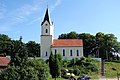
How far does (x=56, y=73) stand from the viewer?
52531 millimetres

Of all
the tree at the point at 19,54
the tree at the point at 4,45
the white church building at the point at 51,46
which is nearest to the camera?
the tree at the point at 19,54

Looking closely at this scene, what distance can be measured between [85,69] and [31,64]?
30742 mm

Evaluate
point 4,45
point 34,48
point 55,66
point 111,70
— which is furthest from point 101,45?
point 55,66

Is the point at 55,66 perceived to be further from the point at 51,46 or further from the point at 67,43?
the point at 67,43

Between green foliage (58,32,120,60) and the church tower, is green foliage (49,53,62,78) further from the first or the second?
green foliage (58,32,120,60)

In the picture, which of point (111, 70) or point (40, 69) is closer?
point (40, 69)

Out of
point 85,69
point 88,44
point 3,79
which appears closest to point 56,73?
point 85,69

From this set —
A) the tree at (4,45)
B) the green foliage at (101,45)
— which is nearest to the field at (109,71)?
the green foliage at (101,45)

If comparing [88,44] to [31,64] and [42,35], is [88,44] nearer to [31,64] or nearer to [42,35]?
[42,35]

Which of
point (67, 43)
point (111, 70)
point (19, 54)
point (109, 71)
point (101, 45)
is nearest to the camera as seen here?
point (19, 54)

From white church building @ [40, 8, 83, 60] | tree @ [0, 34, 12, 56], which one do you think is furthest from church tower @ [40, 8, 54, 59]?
tree @ [0, 34, 12, 56]

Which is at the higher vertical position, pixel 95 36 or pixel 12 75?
pixel 95 36

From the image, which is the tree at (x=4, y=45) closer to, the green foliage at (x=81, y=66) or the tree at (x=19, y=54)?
the green foliage at (x=81, y=66)

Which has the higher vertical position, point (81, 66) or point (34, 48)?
point (34, 48)
